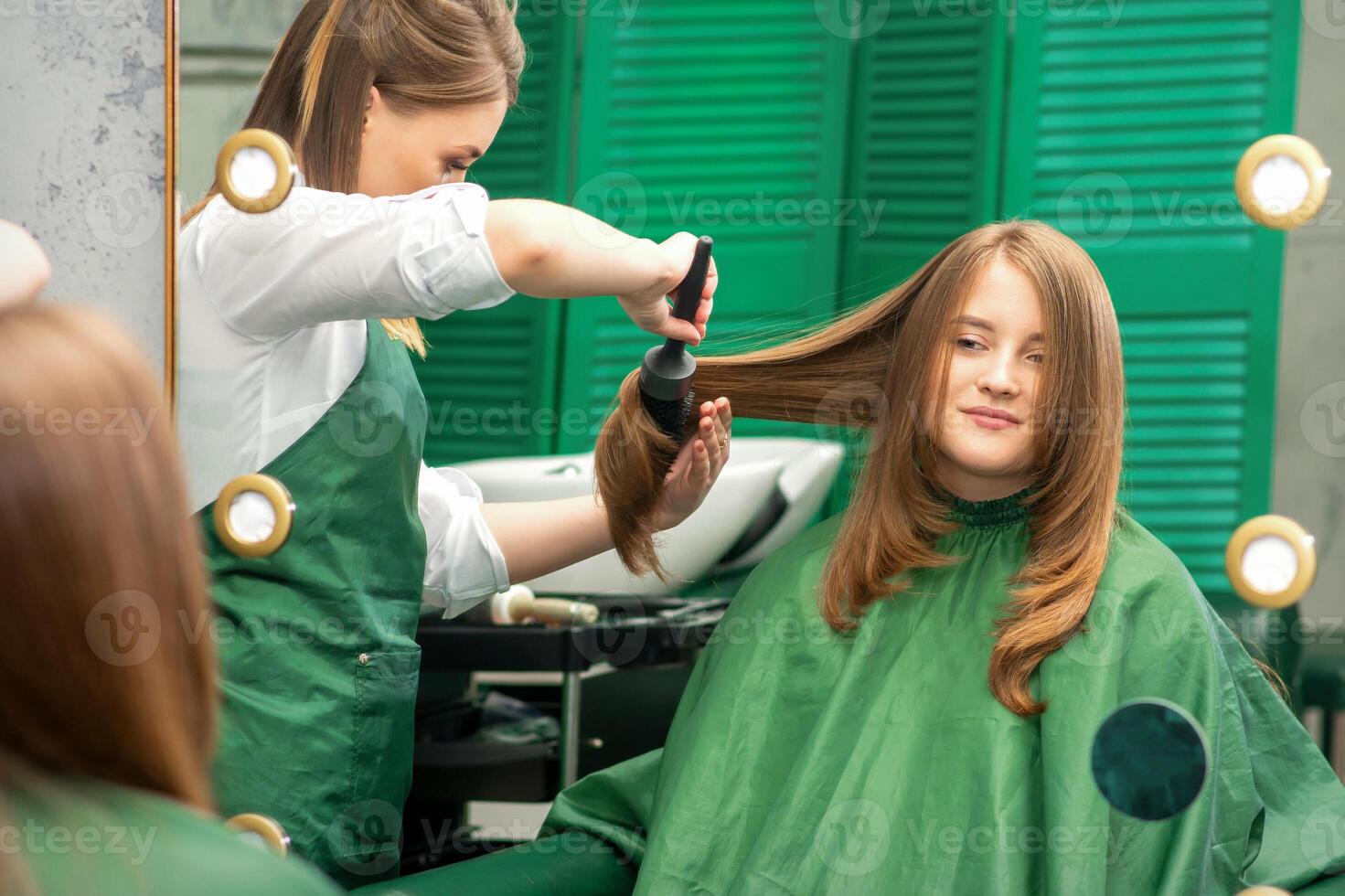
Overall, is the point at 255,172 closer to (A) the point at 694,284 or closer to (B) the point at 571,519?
(A) the point at 694,284

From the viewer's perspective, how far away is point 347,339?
1.48 meters

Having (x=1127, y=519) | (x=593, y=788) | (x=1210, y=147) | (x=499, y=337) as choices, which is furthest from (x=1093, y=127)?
(x=593, y=788)

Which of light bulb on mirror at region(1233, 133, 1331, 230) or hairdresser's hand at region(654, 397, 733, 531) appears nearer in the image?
light bulb on mirror at region(1233, 133, 1331, 230)

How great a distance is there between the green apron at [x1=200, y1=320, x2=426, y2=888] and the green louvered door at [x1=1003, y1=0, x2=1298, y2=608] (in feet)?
Result: 4.23

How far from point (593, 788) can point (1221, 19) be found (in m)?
1.91

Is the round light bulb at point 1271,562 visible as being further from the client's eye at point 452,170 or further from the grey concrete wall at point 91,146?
the grey concrete wall at point 91,146

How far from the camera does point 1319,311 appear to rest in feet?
10.0

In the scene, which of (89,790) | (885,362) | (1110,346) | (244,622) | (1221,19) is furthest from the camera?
(1221,19)

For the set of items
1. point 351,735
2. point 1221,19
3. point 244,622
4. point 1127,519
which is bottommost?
point 351,735

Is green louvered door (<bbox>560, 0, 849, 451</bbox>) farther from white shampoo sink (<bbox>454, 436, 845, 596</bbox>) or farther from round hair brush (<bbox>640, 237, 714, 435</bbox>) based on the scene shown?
round hair brush (<bbox>640, 237, 714, 435</bbox>)

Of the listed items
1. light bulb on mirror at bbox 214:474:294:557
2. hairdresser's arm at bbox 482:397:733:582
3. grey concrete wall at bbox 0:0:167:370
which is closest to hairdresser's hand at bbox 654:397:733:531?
hairdresser's arm at bbox 482:397:733:582

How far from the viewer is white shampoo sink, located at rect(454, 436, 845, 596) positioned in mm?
2166

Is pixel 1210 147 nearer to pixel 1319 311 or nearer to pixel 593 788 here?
pixel 1319 311

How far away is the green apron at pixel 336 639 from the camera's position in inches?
54.3
